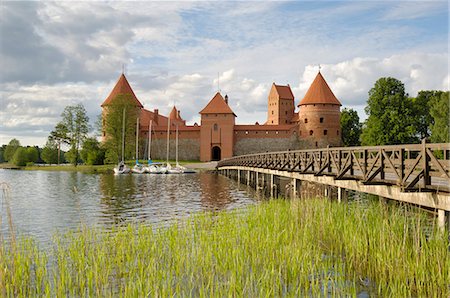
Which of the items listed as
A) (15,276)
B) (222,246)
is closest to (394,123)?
(222,246)

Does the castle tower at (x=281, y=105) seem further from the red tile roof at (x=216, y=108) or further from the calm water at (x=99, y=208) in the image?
the calm water at (x=99, y=208)

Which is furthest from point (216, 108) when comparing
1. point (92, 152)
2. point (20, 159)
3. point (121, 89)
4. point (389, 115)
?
point (20, 159)

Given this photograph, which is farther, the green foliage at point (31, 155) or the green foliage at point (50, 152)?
the green foliage at point (50, 152)

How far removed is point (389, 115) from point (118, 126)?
96.2 ft

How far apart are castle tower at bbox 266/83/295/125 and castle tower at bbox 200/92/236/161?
16.9m

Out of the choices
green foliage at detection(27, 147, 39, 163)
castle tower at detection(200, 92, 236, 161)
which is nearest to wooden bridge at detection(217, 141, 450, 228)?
castle tower at detection(200, 92, 236, 161)

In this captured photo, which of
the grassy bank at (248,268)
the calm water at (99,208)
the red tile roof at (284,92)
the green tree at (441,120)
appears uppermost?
the red tile roof at (284,92)

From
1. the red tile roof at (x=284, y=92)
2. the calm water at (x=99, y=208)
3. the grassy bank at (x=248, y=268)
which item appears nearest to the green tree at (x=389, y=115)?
the calm water at (x=99, y=208)

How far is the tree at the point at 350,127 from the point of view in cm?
5850

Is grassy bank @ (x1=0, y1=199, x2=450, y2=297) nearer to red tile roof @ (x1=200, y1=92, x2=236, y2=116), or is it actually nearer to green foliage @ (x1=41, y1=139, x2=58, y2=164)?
red tile roof @ (x1=200, y1=92, x2=236, y2=116)

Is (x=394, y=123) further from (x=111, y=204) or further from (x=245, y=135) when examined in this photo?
(x=111, y=204)

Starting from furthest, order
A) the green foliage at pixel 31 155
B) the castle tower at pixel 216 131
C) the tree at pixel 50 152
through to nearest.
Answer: the tree at pixel 50 152, the green foliage at pixel 31 155, the castle tower at pixel 216 131

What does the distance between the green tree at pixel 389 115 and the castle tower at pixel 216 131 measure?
2061 cm

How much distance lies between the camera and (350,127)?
59406 millimetres
